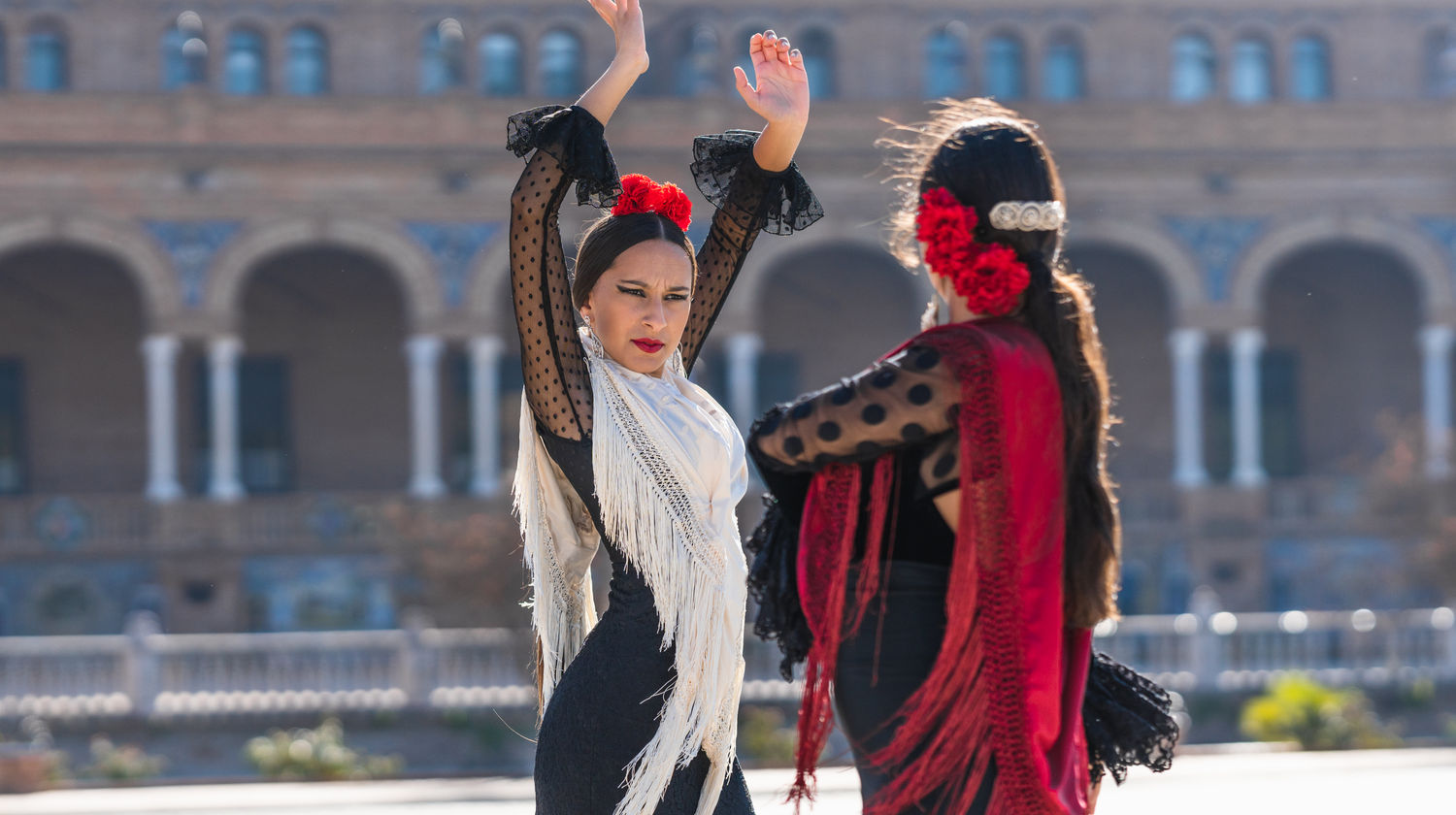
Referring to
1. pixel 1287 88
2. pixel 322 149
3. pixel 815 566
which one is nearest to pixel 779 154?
pixel 815 566

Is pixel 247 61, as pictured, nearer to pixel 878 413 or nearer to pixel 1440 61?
pixel 1440 61

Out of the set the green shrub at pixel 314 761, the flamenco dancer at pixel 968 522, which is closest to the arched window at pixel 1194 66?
the green shrub at pixel 314 761

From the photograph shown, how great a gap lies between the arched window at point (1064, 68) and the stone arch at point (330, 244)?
8658mm

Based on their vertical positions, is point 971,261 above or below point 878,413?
above

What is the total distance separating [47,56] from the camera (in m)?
22.1

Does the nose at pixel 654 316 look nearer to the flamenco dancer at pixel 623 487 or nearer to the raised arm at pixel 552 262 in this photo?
the flamenco dancer at pixel 623 487

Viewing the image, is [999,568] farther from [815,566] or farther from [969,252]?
[969,252]

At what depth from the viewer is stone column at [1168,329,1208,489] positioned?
73.1ft

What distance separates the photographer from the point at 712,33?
23.0m

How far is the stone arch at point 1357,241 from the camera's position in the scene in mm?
22047

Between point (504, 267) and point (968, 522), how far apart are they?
64.2ft

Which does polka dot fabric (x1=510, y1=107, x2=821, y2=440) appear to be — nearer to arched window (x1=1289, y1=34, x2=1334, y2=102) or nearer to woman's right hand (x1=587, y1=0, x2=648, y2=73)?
woman's right hand (x1=587, y1=0, x2=648, y2=73)

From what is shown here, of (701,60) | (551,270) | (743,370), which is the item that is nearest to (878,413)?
(551,270)

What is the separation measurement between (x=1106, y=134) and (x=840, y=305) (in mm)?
4498
